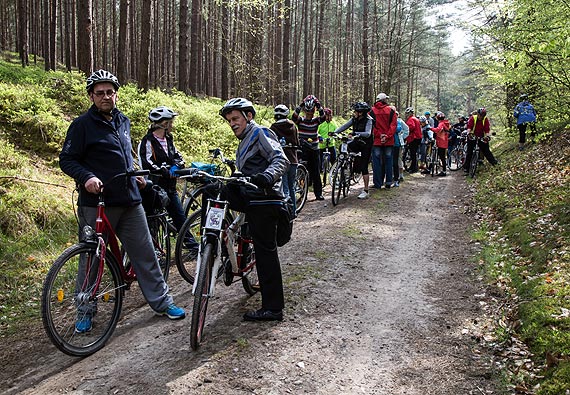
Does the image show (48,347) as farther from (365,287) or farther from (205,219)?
(365,287)

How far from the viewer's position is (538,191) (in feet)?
33.3

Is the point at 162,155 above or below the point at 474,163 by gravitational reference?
above

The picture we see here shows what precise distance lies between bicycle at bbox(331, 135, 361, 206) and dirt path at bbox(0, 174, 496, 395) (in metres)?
4.00

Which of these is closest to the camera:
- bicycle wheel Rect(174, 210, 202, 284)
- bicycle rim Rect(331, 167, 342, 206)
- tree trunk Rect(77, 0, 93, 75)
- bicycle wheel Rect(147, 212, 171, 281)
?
bicycle wheel Rect(174, 210, 202, 284)

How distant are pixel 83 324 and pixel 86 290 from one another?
13.1 inches

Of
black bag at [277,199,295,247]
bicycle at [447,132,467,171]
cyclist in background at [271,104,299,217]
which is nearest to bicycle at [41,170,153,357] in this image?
black bag at [277,199,295,247]

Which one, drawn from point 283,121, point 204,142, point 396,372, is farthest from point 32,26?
point 396,372

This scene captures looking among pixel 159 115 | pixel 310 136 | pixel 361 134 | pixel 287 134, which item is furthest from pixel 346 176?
pixel 159 115

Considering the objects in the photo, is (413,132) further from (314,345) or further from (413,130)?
(314,345)

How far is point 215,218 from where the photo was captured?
4285mm

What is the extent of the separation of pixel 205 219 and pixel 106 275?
3.56 ft

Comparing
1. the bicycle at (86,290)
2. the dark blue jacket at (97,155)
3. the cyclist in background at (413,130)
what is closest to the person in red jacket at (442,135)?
the cyclist in background at (413,130)

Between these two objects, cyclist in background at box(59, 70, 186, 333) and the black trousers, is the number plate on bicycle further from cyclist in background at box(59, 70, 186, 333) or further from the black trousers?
cyclist in background at box(59, 70, 186, 333)

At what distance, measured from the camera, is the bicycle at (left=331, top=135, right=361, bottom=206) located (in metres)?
11.2
